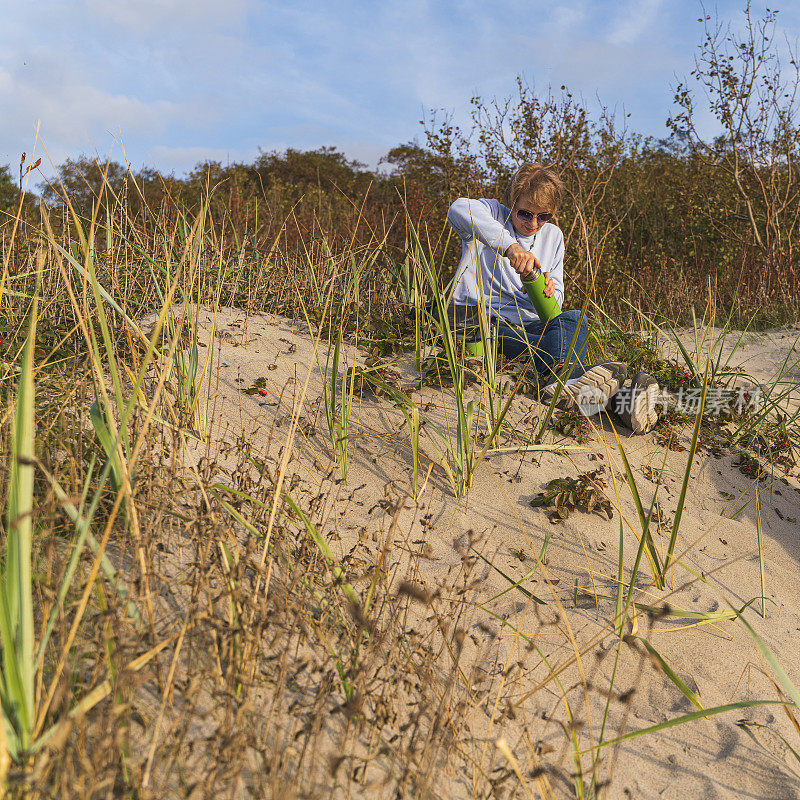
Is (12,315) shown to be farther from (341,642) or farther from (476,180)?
(476,180)

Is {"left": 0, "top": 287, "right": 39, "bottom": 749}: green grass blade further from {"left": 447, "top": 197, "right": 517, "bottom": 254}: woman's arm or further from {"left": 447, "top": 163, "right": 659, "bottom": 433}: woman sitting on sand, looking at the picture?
{"left": 447, "top": 197, "right": 517, "bottom": 254}: woman's arm

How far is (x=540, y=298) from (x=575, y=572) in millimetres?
1422

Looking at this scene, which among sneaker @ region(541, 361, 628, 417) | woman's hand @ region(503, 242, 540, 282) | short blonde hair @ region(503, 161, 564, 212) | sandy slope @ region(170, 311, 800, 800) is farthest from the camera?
short blonde hair @ region(503, 161, 564, 212)

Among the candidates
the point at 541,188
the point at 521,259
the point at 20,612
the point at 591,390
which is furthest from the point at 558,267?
the point at 20,612

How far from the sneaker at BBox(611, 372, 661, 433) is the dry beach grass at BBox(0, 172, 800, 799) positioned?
4.4 inches

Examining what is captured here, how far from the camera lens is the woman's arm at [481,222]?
124 inches

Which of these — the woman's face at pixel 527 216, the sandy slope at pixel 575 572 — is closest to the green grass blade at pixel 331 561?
the sandy slope at pixel 575 572

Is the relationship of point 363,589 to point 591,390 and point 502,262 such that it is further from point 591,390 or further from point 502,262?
point 502,262

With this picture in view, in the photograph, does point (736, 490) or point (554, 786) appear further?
point (736, 490)

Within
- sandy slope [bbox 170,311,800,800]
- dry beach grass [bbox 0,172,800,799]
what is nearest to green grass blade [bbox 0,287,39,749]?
dry beach grass [bbox 0,172,800,799]

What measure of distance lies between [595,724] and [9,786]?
1.28m

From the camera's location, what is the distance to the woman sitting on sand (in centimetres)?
289

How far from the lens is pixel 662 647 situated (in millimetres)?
1879

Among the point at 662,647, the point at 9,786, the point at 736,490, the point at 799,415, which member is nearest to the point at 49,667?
the point at 9,786
